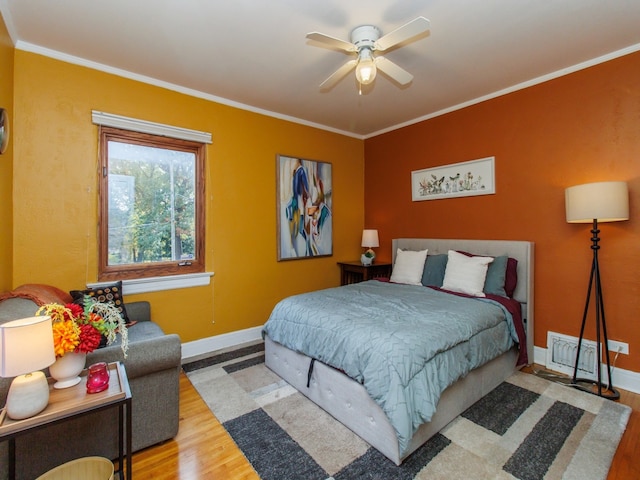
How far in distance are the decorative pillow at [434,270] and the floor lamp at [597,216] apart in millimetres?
1159

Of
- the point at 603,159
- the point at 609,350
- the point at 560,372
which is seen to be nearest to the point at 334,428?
the point at 560,372

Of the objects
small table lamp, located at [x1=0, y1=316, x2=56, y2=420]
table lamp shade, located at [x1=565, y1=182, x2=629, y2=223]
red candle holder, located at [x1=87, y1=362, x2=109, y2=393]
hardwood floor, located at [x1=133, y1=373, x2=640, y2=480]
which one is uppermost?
table lamp shade, located at [x1=565, y1=182, x2=629, y2=223]

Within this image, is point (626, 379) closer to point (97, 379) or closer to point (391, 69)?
point (391, 69)

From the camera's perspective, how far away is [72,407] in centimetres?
131

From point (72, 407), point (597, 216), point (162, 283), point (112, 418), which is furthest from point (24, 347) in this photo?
point (597, 216)

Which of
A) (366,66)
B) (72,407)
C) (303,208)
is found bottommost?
(72,407)

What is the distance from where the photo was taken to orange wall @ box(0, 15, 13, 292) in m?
2.09

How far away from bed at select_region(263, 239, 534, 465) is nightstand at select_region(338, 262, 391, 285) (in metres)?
0.91

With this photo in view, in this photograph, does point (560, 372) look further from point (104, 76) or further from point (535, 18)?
point (104, 76)

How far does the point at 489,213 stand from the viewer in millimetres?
3375

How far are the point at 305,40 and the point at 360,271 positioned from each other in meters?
2.75

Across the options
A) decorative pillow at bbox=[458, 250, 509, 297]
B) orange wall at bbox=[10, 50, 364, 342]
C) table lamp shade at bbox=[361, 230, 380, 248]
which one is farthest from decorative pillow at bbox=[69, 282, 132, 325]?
decorative pillow at bbox=[458, 250, 509, 297]

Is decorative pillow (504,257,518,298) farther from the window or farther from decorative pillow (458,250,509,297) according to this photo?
the window

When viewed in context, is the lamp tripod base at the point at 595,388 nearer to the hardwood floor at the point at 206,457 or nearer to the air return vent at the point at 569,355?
the air return vent at the point at 569,355
